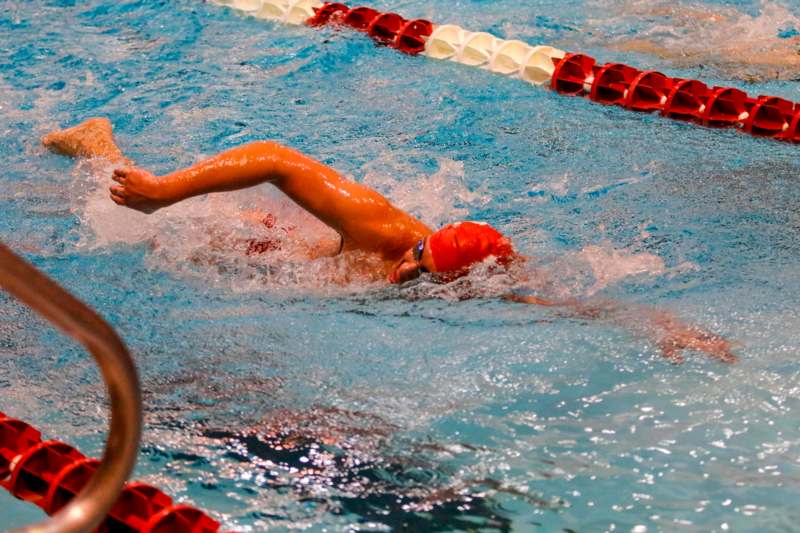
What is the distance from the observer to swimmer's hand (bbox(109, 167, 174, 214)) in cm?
309

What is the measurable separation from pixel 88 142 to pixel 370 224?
158 centimetres

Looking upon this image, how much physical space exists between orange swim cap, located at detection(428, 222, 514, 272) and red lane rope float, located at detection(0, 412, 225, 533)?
1.27 meters

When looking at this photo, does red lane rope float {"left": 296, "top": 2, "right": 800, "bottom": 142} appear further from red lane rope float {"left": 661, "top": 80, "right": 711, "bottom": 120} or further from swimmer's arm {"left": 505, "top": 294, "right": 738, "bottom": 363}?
swimmer's arm {"left": 505, "top": 294, "right": 738, "bottom": 363}

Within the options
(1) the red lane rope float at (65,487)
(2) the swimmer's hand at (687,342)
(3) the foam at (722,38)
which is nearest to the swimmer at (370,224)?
(2) the swimmer's hand at (687,342)

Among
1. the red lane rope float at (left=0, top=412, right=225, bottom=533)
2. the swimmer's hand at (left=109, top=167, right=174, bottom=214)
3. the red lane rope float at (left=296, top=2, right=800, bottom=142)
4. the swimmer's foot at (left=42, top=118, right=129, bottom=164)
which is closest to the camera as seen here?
the red lane rope float at (left=0, top=412, right=225, bottom=533)

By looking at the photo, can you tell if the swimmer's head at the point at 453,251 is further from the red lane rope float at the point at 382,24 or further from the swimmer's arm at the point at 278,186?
the red lane rope float at the point at 382,24

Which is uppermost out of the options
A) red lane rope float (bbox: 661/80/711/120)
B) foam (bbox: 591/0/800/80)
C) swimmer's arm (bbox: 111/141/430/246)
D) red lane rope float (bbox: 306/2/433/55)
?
foam (bbox: 591/0/800/80)

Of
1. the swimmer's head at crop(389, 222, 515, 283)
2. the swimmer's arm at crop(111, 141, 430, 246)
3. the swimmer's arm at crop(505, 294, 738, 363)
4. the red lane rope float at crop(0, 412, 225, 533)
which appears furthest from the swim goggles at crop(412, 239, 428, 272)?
the red lane rope float at crop(0, 412, 225, 533)

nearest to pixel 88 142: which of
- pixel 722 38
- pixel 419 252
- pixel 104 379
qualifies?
pixel 419 252

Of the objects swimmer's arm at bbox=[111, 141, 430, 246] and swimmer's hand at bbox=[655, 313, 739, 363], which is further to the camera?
swimmer's arm at bbox=[111, 141, 430, 246]

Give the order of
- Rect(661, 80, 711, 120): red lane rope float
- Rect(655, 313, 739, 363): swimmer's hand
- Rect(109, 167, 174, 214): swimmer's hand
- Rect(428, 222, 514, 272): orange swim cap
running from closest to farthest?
Rect(655, 313, 739, 363): swimmer's hand
Rect(109, 167, 174, 214): swimmer's hand
Rect(428, 222, 514, 272): orange swim cap
Rect(661, 80, 711, 120): red lane rope float

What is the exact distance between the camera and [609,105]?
5.05 metres

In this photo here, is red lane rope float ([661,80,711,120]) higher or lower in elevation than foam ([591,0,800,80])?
lower

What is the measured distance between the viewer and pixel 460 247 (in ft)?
10.5
